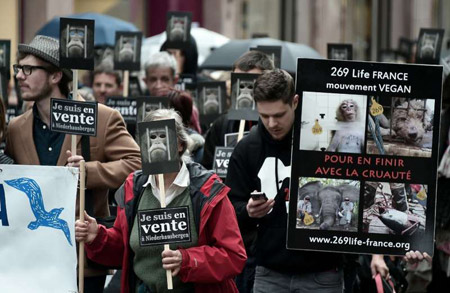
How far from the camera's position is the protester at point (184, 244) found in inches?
276

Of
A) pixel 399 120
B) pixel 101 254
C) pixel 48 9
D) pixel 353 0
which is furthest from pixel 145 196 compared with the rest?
pixel 353 0

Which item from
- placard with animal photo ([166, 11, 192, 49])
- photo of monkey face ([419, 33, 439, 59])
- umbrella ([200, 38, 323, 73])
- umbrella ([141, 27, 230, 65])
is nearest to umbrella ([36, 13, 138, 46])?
umbrella ([141, 27, 230, 65])

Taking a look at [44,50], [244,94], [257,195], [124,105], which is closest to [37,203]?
[44,50]

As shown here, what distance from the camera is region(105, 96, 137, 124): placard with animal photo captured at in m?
11.3

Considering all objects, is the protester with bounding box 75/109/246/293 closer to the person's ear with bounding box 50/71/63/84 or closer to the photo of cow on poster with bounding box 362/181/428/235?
the photo of cow on poster with bounding box 362/181/428/235

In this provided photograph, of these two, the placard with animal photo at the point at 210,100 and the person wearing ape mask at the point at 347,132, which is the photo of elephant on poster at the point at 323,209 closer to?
the person wearing ape mask at the point at 347,132

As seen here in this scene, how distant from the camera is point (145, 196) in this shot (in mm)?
7246

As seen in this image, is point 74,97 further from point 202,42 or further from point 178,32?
point 202,42

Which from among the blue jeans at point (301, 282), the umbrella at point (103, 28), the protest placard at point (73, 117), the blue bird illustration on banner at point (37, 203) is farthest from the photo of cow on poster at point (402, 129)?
the umbrella at point (103, 28)

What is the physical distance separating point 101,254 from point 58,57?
134 centimetres

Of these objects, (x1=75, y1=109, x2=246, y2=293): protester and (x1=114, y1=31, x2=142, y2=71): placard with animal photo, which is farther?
(x1=114, y1=31, x2=142, y2=71): placard with animal photo

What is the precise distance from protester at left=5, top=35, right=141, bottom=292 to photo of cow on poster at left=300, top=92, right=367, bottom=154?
1.21m

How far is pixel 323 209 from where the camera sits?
24.5 feet

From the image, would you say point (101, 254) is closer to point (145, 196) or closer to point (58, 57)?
point (145, 196)
